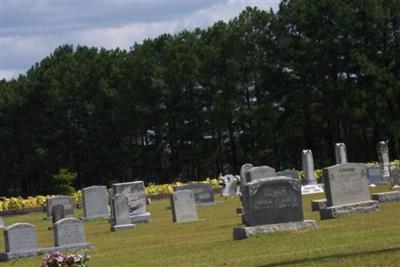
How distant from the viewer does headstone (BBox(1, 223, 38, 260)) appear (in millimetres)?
22688

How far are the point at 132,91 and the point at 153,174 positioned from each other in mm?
7312

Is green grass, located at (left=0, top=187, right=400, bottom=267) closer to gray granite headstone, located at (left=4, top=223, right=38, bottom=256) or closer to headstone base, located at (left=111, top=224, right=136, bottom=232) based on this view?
gray granite headstone, located at (left=4, top=223, right=38, bottom=256)

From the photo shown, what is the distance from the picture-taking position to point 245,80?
6750 cm

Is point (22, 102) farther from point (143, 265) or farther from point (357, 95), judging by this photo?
point (143, 265)

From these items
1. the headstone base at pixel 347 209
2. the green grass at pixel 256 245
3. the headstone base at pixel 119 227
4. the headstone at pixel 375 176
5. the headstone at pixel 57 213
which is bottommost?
the green grass at pixel 256 245

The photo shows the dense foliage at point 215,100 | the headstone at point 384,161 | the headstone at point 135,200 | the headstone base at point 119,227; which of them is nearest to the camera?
the headstone base at point 119,227

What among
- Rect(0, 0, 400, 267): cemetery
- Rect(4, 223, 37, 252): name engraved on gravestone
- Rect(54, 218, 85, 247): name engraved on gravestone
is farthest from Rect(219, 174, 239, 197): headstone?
Rect(4, 223, 37, 252): name engraved on gravestone

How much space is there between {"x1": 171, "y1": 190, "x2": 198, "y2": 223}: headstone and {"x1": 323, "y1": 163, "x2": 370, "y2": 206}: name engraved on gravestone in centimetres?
729

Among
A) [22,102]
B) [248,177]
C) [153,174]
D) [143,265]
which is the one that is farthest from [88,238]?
[22,102]

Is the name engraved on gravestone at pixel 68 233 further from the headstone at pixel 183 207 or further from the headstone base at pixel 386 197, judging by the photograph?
the headstone base at pixel 386 197

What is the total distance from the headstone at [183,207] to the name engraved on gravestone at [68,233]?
6.40 m

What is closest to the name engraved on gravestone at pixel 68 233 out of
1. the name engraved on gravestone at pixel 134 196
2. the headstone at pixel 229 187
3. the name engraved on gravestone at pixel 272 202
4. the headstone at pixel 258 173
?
the name engraved on gravestone at pixel 272 202

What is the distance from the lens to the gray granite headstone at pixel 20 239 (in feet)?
74.6

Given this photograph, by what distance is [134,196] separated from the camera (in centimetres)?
3416
